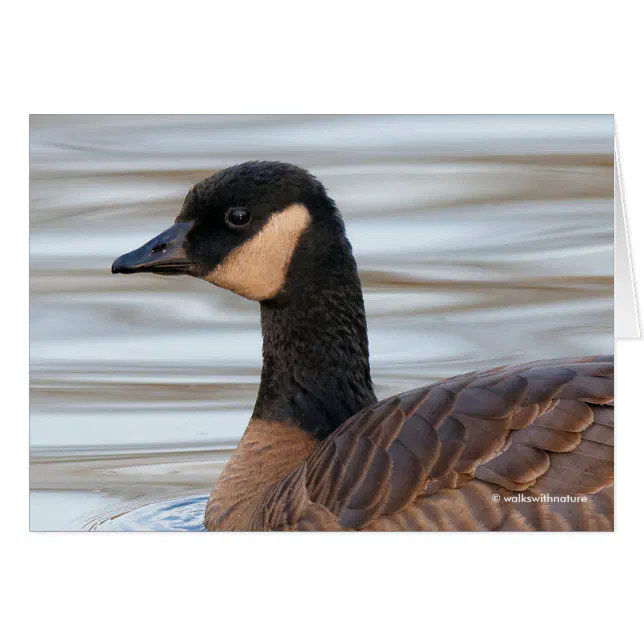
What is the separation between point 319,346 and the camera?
16.9 ft

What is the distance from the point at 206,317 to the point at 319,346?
783 mm

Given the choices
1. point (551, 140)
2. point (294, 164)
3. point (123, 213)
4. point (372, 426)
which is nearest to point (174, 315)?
point (123, 213)

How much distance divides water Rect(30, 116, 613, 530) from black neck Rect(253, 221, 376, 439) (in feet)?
1.30

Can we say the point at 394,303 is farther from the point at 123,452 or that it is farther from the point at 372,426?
the point at 123,452

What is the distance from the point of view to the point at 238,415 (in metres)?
5.62

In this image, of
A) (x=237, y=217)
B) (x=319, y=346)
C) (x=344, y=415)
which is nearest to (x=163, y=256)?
(x=237, y=217)

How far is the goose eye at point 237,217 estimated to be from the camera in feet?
16.1

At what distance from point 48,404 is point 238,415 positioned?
97 centimetres

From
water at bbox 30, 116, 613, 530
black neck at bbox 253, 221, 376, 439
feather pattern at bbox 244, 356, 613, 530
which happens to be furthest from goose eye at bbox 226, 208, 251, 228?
feather pattern at bbox 244, 356, 613, 530

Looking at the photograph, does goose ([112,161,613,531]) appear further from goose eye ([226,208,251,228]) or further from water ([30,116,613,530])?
water ([30,116,613,530])

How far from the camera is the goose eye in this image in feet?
16.1

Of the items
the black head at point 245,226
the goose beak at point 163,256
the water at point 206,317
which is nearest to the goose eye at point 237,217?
the black head at point 245,226

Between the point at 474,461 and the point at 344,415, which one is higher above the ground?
the point at 344,415

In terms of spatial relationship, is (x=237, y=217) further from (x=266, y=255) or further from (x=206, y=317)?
(x=206, y=317)
